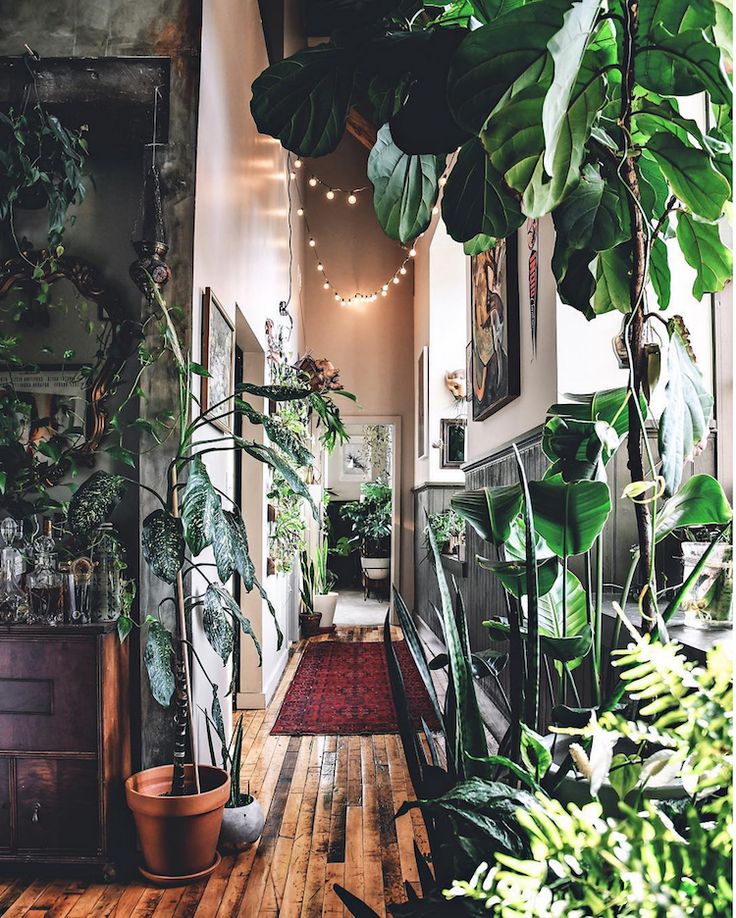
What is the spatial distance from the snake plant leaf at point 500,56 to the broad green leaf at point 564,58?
0.13ft

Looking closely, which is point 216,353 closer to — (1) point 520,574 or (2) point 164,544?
(2) point 164,544

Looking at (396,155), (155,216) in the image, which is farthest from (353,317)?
(396,155)

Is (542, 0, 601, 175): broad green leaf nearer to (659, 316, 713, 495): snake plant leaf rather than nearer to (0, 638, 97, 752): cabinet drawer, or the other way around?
(659, 316, 713, 495): snake plant leaf

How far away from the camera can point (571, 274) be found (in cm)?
101

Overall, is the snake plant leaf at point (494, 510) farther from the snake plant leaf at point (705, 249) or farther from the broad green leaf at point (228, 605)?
the broad green leaf at point (228, 605)

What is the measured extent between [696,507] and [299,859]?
2.38 metres

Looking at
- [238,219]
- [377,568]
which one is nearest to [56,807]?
[238,219]

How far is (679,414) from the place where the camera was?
96 cm

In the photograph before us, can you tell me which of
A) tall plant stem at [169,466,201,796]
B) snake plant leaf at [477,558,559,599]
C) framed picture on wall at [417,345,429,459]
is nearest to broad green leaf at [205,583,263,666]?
tall plant stem at [169,466,201,796]

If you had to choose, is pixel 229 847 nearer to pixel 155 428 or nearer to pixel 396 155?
pixel 155 428

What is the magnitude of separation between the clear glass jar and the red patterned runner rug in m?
1.76

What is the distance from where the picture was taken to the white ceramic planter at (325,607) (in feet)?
26.3

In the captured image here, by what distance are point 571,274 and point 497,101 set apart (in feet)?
1.05

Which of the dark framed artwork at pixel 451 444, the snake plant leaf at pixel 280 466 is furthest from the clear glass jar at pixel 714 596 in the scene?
the dark framed artwork at pixel 451 444
